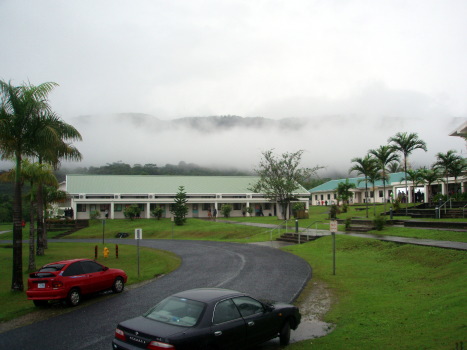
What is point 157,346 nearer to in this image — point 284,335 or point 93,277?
point 284,335

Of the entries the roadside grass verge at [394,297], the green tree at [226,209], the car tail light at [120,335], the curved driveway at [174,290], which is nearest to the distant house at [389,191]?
the green tree at [226,209]

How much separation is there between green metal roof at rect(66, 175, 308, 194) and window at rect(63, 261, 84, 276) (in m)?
49.3

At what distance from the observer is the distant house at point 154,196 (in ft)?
195

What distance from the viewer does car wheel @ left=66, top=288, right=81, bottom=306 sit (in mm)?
12125

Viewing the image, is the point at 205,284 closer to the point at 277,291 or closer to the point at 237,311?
the point at 277,291

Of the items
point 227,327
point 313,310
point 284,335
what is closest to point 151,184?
point 313,310

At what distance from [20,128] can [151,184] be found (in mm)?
51266

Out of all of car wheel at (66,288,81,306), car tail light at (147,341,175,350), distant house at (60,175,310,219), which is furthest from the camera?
distant house at (60,175,310,219)

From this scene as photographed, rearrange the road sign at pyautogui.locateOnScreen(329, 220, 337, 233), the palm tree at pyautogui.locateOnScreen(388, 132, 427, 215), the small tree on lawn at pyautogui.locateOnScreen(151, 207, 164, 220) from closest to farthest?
the road sign at pyautogui.locateOnScreen(329, 220, 337, 233) < the palm tree at pyautogui.locateOnScreen(388, 132, 427, 215) < the small tree on lawn at pyautogui.locateOnScreen(151, 207, 164, 220)

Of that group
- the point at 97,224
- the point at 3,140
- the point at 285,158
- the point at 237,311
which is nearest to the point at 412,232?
the point at 237,311

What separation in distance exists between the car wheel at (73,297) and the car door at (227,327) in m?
7.16

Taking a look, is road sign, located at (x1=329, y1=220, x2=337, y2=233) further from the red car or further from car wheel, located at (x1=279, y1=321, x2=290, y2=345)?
the red car

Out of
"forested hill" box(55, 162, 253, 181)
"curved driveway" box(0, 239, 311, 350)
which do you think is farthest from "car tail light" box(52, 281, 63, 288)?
"forested hill" box(55, 162, 253, 181)

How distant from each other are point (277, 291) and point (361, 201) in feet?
198
